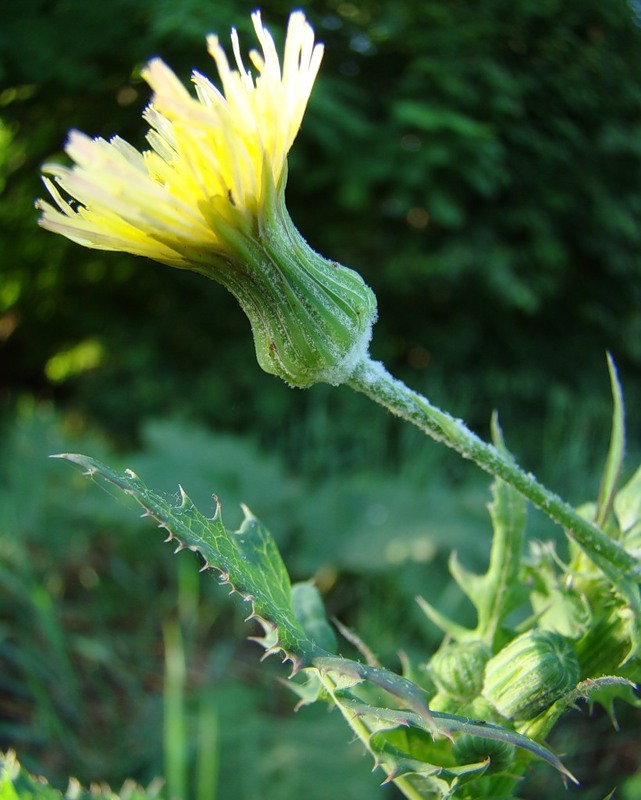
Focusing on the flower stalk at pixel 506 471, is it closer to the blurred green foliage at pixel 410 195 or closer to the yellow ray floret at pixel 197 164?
the yellow ray floret at pixel 197 164

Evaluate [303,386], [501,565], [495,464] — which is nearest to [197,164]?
[303,386]

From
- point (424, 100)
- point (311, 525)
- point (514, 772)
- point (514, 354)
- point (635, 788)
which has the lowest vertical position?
point (514, 354)

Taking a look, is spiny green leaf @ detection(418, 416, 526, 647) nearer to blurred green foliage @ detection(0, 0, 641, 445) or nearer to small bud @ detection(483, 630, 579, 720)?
small bud @ detection(483, 630, 579, 720)

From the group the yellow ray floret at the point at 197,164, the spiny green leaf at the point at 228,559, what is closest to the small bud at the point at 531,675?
the spiny green leaf at the point at 228,559

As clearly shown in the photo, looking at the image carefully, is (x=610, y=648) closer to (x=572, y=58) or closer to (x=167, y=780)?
(x=167, y=780)

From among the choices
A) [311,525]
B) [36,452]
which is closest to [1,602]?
[36,452]

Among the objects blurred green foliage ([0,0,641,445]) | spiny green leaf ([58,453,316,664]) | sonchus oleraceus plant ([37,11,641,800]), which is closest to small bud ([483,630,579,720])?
sonchus oleraceus plant ([37,11,641,800])
